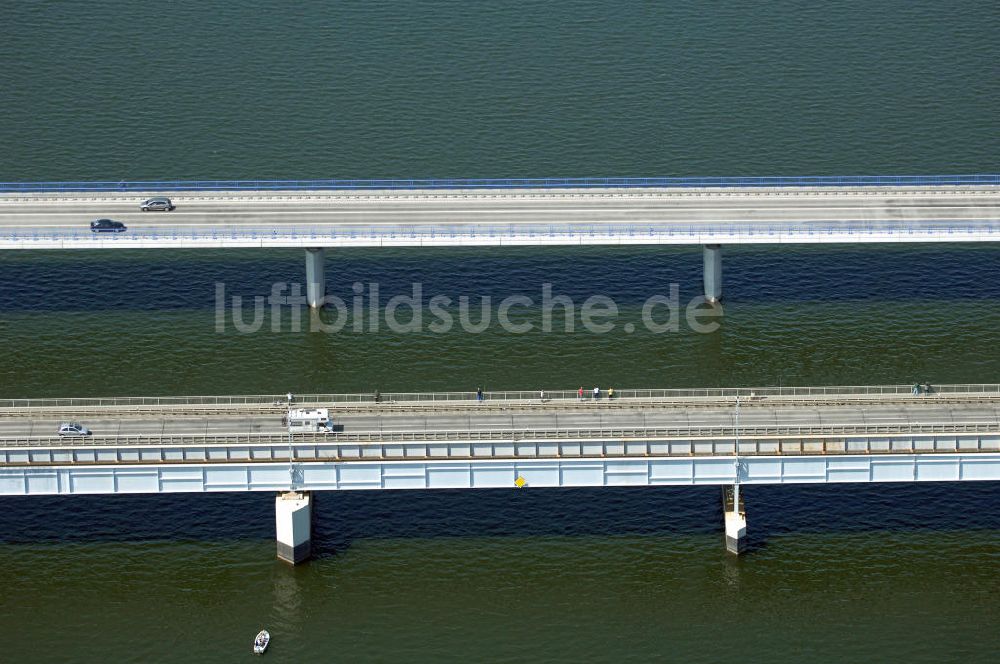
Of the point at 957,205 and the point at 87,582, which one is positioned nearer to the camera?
the point at 87,582

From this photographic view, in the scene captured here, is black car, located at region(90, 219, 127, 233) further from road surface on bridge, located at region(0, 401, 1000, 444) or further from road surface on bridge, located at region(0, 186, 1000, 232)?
road surface on bridge, located at region(0, 401, 1000, 444)

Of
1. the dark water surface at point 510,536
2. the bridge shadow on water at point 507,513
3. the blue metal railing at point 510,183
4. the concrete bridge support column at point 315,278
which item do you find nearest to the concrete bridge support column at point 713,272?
the dark water surface at point 510,536

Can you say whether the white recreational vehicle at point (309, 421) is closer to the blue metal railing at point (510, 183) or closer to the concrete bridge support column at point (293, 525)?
the concrete bridge support column at point (293, 525)

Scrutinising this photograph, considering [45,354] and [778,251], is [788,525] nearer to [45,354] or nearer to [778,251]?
[778,251]

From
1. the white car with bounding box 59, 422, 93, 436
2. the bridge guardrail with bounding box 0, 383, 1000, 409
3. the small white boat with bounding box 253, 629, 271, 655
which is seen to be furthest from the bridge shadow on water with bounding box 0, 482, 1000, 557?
the small white boat with bounding box 253, 629, 271, 655

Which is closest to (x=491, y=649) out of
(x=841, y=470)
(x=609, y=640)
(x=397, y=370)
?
(x=609, y=640)

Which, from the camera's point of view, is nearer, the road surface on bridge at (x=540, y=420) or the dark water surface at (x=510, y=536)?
the dark water surface at (x=510, y=536)
